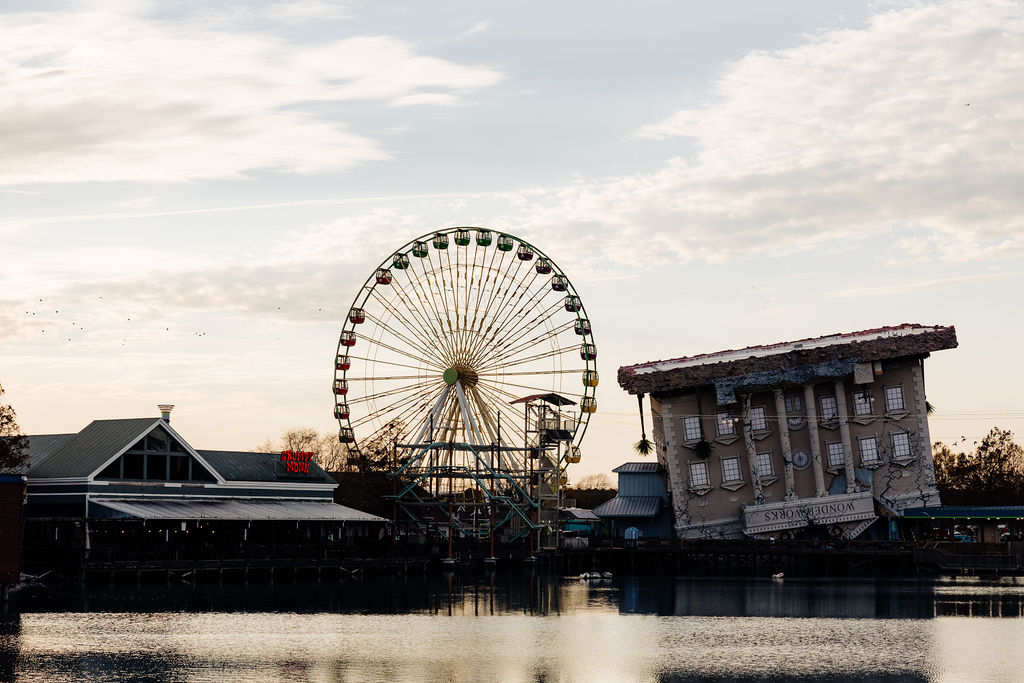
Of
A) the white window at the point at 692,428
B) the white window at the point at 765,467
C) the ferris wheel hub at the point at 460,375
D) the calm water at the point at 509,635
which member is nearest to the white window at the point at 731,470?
the white window at the point at 765,467

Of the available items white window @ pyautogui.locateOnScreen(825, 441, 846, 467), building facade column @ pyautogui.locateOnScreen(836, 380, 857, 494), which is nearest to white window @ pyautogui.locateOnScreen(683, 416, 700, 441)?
white window @ pyautogui.locateOnScreen(825, 441, 846, 467)

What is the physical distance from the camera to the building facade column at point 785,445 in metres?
107

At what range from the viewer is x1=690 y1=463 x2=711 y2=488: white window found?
4306 inches

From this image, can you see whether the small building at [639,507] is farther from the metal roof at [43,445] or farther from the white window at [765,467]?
the metal roof at [43,445]

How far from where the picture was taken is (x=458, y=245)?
102312 mm

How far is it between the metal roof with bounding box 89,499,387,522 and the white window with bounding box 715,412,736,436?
91.9ft

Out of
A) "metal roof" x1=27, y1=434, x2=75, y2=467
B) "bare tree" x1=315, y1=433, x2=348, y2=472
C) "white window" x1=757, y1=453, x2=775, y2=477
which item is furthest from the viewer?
"bare tree" x1=315, y1=433, x2=348, y2=472

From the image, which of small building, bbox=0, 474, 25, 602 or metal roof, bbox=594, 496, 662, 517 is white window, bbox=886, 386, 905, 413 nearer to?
metal roof, bbox=594, 496, 662, 517

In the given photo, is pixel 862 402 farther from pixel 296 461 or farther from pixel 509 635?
pixel 509 635

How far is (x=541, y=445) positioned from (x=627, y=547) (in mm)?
10570

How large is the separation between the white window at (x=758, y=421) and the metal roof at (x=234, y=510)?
30.6 metres

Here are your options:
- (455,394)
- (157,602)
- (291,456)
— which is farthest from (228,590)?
(455,394)

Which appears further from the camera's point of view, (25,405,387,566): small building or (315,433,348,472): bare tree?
(315,433,348,472): bare tree

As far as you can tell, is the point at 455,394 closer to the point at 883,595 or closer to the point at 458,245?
the point at 458,245
